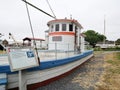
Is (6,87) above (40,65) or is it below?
below

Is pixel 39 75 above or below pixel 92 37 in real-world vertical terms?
below

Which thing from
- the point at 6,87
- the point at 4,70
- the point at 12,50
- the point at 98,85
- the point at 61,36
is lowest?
the point at 98,85

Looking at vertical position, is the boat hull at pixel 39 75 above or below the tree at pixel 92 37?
below

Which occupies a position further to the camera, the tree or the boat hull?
the tree

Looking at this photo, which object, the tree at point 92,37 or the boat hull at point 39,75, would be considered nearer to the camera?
the boat hull at point 39,75

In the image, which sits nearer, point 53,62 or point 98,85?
point 53,62

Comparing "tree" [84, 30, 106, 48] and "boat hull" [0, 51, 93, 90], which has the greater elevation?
"tree" [84, 30, 106, 48]

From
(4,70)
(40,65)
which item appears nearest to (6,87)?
(4,70)

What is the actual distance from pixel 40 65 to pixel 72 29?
6.53 m

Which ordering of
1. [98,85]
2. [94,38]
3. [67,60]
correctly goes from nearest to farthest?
[98,85] → [67,60] → [94,38]

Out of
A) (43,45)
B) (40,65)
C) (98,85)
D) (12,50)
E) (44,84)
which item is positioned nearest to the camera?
(12,50)

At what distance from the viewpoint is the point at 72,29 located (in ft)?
38.0

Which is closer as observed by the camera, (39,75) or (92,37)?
(39,75)

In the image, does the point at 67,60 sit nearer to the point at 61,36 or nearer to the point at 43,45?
the point at 61,36
